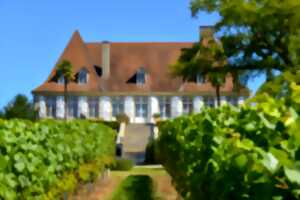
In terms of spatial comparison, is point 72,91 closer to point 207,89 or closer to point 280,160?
point 207,89

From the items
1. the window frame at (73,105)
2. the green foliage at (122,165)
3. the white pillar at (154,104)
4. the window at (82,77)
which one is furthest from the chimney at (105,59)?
the green foliage at (122,165)

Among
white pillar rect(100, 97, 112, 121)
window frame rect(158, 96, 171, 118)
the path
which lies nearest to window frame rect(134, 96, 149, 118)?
window frame rect(158, 96, 171, 118)

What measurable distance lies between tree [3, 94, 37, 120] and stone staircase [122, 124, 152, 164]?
27.4 feet

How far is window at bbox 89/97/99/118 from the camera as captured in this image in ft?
245

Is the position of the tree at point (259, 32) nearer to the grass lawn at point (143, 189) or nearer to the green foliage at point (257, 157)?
the grass lawn at point (143, 189)

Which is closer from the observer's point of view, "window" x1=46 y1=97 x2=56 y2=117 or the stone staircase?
the stone staircase

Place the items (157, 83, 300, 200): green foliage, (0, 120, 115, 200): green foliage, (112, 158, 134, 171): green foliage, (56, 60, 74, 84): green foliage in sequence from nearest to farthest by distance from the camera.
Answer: (157, 83, 300, 200): green foliage < (0, 120, 115, 200): green foliage < (112, 158, 134, 171): green foliage < (56, 60, 74, 84): green foliage

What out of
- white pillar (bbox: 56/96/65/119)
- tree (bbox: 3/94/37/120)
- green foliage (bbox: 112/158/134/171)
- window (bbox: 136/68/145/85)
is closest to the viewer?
green foliage (bbox: 112/158/134/171)

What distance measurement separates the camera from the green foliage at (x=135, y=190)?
22548 millimetres

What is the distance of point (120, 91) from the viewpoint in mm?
74812

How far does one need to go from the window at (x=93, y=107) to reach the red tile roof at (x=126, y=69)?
2.80 ft

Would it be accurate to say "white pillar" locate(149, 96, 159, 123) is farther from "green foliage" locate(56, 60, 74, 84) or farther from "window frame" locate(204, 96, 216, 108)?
"green foliage" locate(56, 60, 74, 84)

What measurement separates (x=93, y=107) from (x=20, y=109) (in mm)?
12697

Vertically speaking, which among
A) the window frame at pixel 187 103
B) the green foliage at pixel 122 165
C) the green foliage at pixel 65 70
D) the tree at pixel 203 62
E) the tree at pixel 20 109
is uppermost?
the green foliage at pixel 65 70
